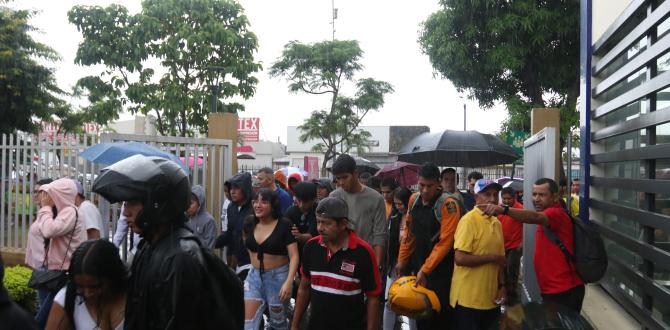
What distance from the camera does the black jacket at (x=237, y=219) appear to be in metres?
6.57

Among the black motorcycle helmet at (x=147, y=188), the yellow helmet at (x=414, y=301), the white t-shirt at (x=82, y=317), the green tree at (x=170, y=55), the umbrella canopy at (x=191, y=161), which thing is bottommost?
the yellow helmet at (x=414, y=301)

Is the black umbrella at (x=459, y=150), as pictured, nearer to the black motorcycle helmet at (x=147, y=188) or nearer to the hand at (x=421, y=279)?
the hand at (x=421, y=279)

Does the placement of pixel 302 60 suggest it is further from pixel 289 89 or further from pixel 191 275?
pixel 191 275

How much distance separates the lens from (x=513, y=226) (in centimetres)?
698

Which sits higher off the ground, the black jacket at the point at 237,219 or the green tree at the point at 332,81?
the green tree at the point at 332,81

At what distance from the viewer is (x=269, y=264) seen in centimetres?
551

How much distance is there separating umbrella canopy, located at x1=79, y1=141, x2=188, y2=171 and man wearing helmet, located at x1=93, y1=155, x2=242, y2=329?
4121mm

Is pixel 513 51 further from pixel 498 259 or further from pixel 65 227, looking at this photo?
pixel 65 227

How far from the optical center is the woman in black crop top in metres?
5.45

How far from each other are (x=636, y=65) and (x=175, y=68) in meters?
10.8

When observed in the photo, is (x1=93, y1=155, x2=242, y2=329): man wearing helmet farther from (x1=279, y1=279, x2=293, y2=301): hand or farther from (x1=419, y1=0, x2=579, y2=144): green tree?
(x1=419, y1=0, x2=579, y2=144): green tree

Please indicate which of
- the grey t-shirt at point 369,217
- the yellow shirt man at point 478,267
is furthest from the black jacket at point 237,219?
the yellow shirt man at point 478,267

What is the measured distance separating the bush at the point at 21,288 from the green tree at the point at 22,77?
10.5 m

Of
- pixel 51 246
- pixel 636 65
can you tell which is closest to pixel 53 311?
pixel 51 246
